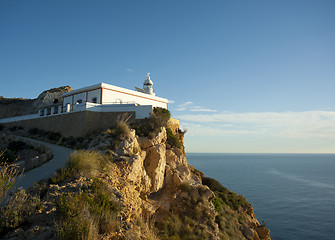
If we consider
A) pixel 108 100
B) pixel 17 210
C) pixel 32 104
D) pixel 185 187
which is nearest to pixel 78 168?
pixel 17 210

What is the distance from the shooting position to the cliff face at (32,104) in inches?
1834

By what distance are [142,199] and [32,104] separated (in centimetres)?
5120

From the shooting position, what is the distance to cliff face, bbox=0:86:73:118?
153 feet

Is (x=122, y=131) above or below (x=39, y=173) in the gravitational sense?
above

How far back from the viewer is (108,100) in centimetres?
2311

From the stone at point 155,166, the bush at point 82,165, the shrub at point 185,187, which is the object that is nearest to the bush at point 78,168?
the bush at point 82,165

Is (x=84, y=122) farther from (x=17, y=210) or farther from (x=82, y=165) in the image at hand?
(x=17, y=210)

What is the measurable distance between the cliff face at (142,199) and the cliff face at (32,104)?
132 feet

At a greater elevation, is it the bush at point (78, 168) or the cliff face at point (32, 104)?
the cliff face at point (32, 104)

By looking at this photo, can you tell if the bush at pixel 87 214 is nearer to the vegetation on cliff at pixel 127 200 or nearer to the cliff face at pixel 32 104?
the vegetation on cliff at pixel 127 200

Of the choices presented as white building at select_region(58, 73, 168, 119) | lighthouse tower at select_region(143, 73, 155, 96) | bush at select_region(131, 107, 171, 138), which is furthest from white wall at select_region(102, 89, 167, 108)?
bush at select_region(131, 107, 171, 138)

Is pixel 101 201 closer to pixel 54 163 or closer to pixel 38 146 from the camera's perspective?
pixel 54 163

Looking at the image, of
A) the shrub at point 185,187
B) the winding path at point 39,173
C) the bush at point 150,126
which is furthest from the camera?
the bush at point 150,126

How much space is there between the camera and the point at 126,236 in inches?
199
